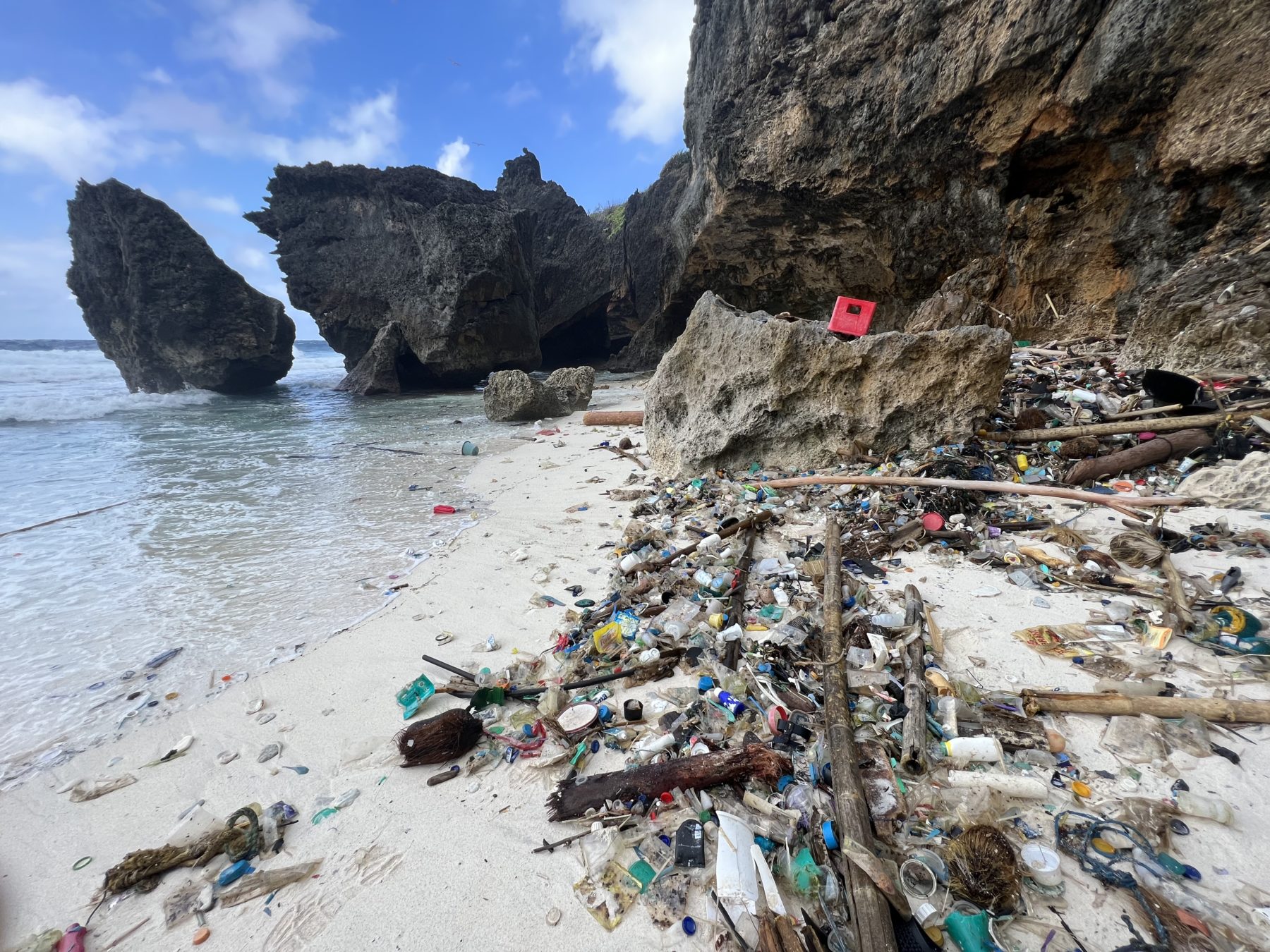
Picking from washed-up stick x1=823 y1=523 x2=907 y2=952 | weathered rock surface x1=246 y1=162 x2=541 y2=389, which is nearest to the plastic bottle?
washed-up stick x1=823 y1=523 x2=907 y2=952

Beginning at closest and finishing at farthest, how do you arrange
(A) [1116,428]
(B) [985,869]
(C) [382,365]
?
(B) [985,869], (A) [1116,428], (C) [382,365]

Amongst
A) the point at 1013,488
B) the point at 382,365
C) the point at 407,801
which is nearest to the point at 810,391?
the point at 1013,488

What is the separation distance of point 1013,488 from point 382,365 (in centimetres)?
1881

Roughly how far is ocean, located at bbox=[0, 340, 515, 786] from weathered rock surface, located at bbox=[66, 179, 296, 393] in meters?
11.0

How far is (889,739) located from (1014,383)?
471 centimetres

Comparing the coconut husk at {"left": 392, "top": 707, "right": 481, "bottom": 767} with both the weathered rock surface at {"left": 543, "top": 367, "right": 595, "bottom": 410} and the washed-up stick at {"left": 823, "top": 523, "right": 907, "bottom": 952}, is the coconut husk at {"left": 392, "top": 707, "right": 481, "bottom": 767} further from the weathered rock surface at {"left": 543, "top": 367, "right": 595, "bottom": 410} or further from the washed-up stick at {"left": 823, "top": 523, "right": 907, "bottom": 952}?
the weathered rock surface at {"left": 543, "top": 367, "right": 595, "bottom": 410}

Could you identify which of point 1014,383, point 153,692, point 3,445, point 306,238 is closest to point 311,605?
point 153,692

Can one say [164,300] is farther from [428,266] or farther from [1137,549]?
[1137,549]

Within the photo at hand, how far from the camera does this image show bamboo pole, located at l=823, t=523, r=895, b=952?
1082 mm

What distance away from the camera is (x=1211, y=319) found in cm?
430

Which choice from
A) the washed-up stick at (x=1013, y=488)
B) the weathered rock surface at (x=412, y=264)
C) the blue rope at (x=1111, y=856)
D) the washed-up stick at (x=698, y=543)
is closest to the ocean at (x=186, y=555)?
the washed-up stick at (x=698, y=543)

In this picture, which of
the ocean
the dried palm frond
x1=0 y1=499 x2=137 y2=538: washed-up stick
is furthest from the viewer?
x1=0 y1=499 x2=137 y2=538: washed-up stick

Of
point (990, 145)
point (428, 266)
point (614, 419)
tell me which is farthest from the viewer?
point (428, 266)

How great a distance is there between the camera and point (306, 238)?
1922 cm
